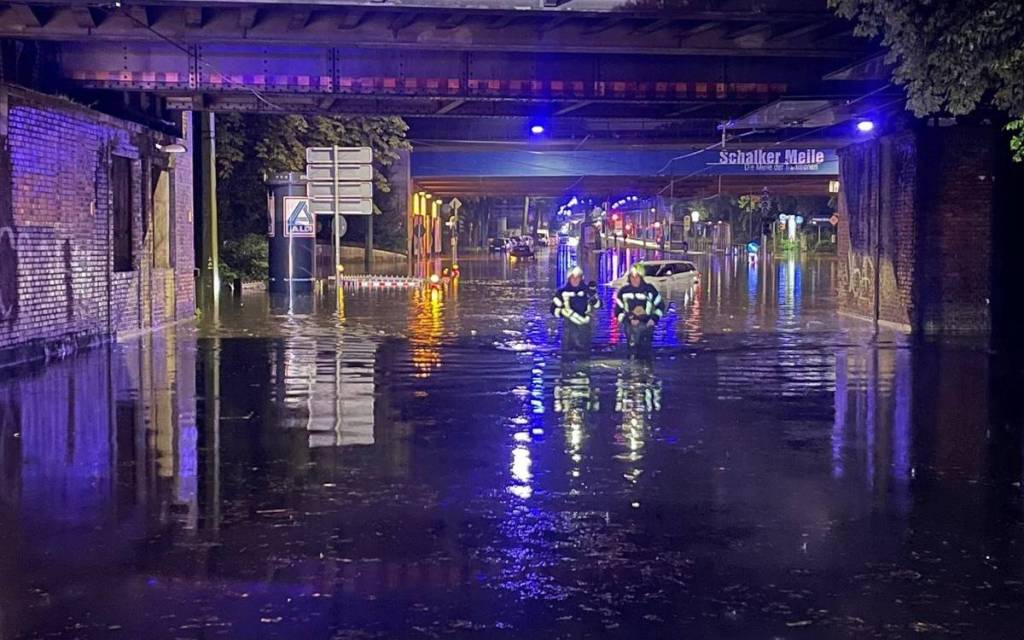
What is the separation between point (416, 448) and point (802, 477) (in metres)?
3.11

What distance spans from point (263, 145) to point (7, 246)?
21.7 meters

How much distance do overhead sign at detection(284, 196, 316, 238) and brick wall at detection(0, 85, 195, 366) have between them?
10895mm

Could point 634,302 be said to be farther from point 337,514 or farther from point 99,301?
point 337,514

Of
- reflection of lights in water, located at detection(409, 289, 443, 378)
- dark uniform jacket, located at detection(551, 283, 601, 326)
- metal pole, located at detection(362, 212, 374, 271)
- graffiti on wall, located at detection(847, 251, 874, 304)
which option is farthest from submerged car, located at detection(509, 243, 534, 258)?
dark uniform jacket, located at detection(551, 283, 601, 326)

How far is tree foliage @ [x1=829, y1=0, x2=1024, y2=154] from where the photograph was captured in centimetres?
1077

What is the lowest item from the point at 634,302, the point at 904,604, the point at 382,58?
the point at 904,604

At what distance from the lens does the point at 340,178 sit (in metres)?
30.2

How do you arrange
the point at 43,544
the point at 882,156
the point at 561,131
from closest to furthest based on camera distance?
1. the point at 43,544
2. the point at 882,156
3. the point at 561,131

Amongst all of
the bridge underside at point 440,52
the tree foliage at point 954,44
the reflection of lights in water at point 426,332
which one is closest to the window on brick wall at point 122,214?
the bridge underside at point 440,52

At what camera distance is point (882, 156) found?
2302 centimetres

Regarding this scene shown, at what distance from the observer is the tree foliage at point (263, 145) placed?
1425 inches

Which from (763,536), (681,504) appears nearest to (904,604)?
(763,536)

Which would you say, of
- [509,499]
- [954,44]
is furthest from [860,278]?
[509,499]

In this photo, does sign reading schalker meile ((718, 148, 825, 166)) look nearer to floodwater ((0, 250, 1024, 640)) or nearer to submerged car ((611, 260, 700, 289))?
submerged car ((611, 260, 700, 289))
